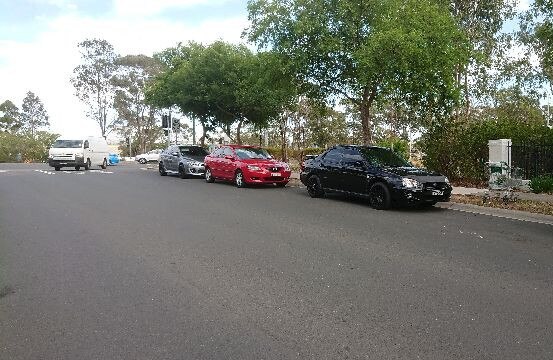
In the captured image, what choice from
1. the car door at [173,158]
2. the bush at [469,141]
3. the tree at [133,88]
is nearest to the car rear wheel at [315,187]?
the bush at [469,141]

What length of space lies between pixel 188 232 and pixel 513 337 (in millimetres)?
5867

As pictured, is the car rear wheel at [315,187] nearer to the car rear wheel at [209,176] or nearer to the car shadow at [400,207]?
the car shadow at [400,207]

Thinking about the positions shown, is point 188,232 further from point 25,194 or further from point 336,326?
point 25,194

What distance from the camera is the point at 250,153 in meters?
19.2

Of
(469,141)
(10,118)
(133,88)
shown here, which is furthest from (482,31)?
(10,118)

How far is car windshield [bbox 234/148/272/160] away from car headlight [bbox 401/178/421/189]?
818 centimetres

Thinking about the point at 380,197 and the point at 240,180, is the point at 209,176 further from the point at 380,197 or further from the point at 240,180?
the point at 380,197

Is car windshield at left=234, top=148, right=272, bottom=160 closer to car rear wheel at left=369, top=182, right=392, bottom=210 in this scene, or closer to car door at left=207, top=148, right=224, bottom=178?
car door at left=207, top=148, right=224, bottom=178

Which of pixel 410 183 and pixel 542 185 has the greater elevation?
pixel 410 183

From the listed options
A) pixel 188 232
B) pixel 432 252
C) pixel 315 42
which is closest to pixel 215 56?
pixel 315 42

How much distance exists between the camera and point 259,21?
763 inches

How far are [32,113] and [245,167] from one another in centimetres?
8804

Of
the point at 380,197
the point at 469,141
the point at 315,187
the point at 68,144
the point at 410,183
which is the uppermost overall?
the point at 68,144

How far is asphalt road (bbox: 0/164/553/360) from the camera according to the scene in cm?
389
